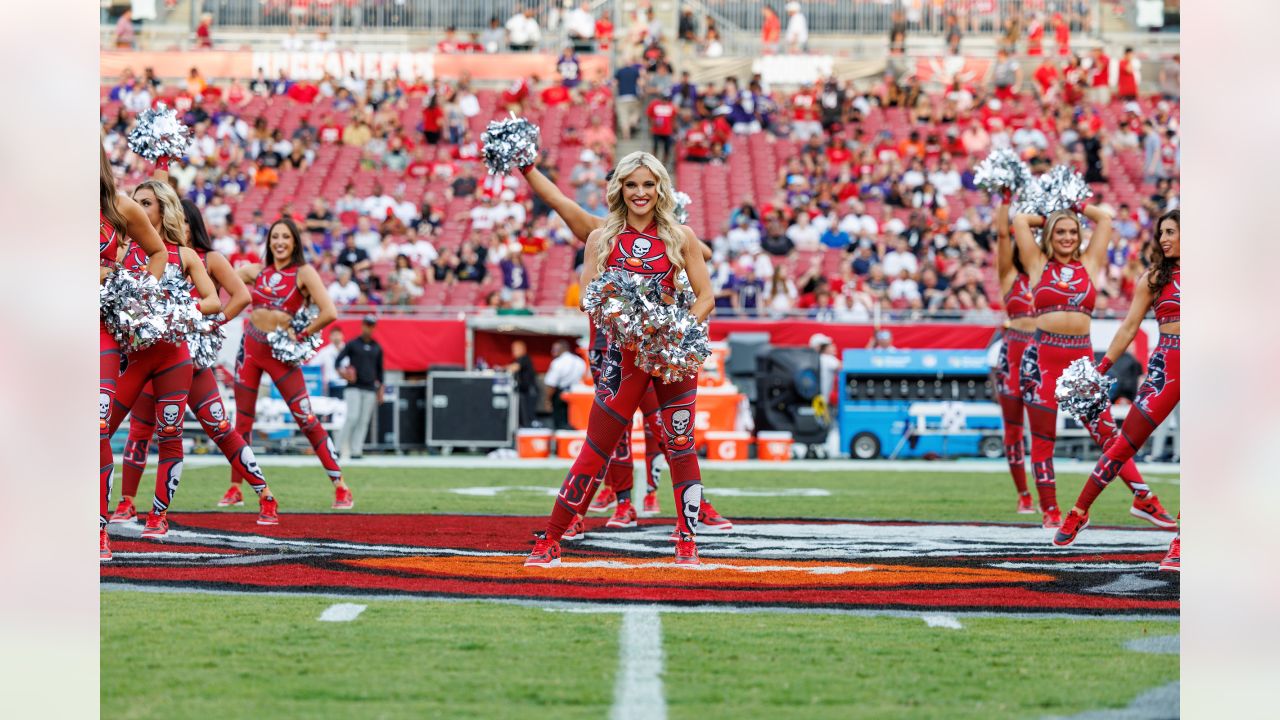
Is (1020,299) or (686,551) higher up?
(1020,299)

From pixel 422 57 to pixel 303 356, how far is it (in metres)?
21.1

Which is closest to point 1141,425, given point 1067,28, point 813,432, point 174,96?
point 813,432

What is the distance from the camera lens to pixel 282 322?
10164 mm

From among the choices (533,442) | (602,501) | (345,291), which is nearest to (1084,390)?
(602,501)

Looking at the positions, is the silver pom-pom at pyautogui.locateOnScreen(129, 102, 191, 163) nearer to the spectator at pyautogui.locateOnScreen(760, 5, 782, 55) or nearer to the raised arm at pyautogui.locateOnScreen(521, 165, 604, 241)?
the raised arm at pyautogui.locateOnScreen(521, 165, 604, 241)

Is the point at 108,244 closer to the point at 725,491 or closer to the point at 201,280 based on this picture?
the point at 201,280

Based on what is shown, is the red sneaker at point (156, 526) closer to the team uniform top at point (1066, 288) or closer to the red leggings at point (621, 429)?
the red leggings at point (621, 429)

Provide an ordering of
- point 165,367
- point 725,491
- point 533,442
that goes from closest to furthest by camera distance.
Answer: point 165,367
point 725,491
point 533,442

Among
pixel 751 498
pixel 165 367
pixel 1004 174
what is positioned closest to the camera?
pixel 165 367

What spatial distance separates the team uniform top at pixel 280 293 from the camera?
10195mm

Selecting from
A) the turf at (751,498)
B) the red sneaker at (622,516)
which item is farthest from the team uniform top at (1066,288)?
the red sneaker at (622,516)

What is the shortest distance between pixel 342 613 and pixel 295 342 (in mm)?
4653

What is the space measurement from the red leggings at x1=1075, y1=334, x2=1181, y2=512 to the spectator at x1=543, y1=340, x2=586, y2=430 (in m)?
11.2
